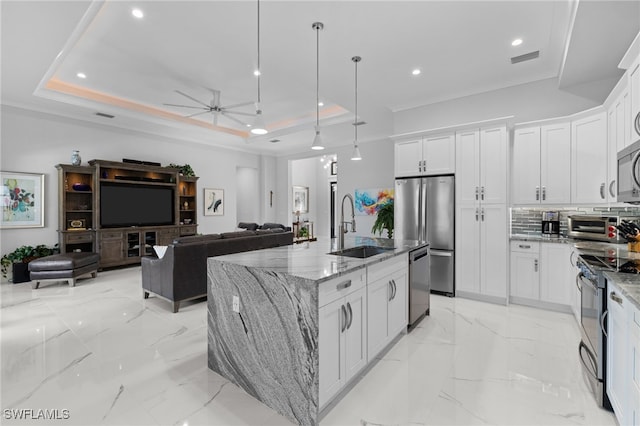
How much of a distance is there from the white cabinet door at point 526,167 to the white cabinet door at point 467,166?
489 mm

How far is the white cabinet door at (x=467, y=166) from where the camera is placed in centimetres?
415

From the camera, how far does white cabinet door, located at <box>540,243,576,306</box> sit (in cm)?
358

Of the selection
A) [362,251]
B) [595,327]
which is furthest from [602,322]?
[362,251]

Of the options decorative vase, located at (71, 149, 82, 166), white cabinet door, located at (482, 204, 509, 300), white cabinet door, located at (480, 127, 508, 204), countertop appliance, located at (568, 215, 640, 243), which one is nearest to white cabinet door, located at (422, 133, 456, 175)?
white cabinet door, located at (480, 127, 508, 204)

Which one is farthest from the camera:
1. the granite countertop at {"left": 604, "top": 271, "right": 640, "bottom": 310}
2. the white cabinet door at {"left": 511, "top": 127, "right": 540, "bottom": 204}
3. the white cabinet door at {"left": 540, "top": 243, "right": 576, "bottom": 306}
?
the white cabinet door at {"left": 511, "top": 127, "right": 540, "bottom": 204}

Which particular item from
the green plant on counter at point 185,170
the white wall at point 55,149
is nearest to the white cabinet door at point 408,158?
the green plant on counter at point 185,170

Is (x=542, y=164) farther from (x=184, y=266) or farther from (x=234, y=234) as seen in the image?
(x=184, y=266)

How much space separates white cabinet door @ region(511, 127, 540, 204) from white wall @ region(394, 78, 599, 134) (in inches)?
11.7

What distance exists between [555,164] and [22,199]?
8.10 m

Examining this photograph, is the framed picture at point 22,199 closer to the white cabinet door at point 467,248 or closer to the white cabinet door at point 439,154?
the white cabinet door at point 439,154

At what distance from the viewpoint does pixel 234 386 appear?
7.22 feet

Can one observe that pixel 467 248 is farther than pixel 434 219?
No

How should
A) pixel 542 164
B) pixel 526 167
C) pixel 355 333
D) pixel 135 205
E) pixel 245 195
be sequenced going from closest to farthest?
pixel 355 333 < pixel 542 164 < pixel 526 167 < pixel 135 205 < pixel 245 195

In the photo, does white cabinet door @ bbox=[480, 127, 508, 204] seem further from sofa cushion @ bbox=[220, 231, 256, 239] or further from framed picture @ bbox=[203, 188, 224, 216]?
framed picture @ bbox=[203, 188, 224, 216]
